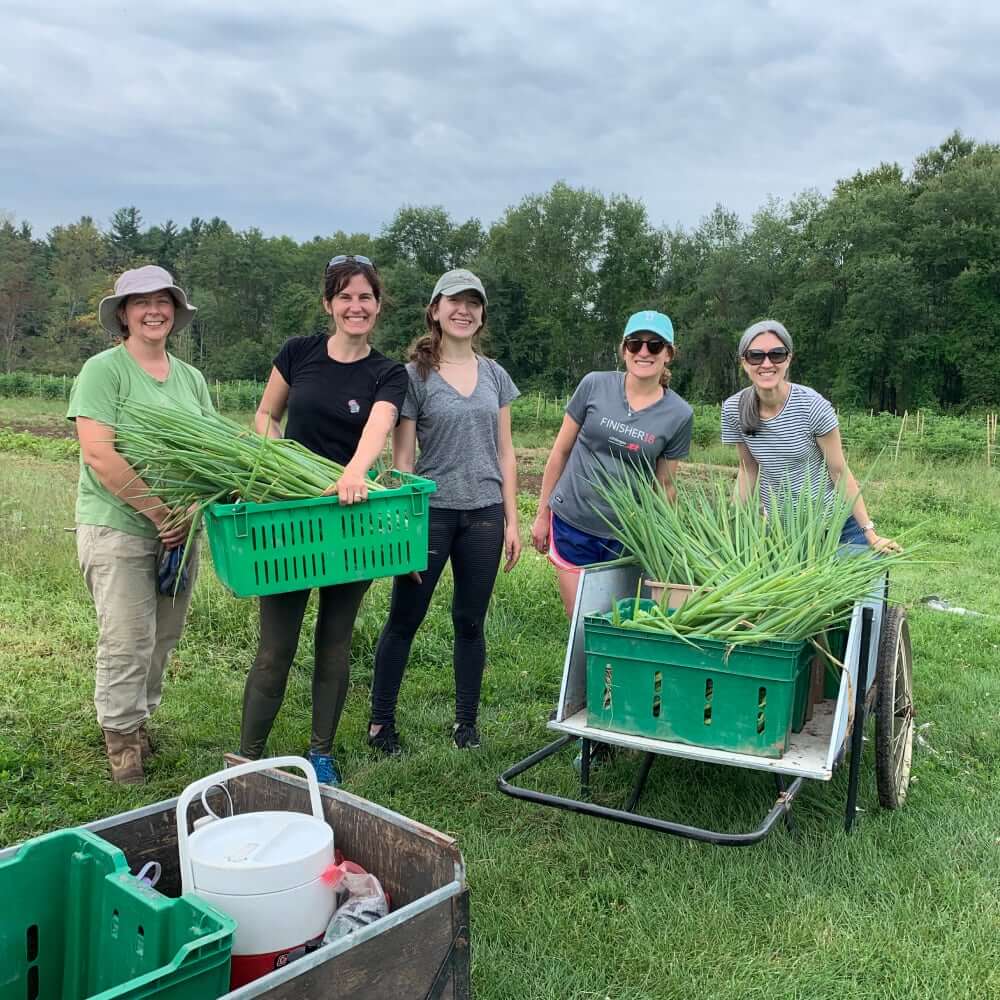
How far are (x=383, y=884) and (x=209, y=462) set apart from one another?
147 cm

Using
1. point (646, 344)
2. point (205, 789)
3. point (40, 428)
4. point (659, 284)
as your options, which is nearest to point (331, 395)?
point (646, 344)

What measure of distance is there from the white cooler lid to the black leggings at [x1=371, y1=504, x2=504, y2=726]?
68.9 inches

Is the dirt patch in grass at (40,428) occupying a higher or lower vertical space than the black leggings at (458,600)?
lower

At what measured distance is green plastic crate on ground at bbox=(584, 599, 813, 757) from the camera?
264cm

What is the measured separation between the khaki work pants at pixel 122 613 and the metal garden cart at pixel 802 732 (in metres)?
1.56

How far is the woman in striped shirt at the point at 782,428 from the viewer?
356 centimetres

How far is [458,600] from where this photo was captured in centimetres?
393

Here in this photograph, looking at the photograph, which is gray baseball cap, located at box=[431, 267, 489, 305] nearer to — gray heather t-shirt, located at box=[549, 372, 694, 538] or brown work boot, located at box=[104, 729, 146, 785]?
gray heather t-shirt, located at box=[549, 372, 694, 538]

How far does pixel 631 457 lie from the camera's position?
3773mm

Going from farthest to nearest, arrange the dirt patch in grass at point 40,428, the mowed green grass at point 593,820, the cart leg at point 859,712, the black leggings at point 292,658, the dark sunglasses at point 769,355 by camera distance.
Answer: the dirt patch in grass at point 40,428 → the dark sunglasses at point 769,355 → the black leggings at point 292,658 → the cart leg at point 859,712 → the mowed green grass at point 593,820

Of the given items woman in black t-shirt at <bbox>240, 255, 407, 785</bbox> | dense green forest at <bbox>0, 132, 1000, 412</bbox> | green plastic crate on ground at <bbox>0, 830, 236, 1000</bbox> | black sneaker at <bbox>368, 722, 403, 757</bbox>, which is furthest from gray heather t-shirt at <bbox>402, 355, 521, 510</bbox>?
dense green forest at <bbox>0, 132, 1000, 412</bbox>

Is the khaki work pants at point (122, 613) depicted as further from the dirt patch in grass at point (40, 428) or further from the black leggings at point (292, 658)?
the dirt patch in grass at point (40, 428)

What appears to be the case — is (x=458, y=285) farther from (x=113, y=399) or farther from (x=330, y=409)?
(x=113, y=399)

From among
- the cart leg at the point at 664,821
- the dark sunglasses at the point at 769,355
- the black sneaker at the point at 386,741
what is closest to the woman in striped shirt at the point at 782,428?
the dark sunglasses at the point at 769,355
